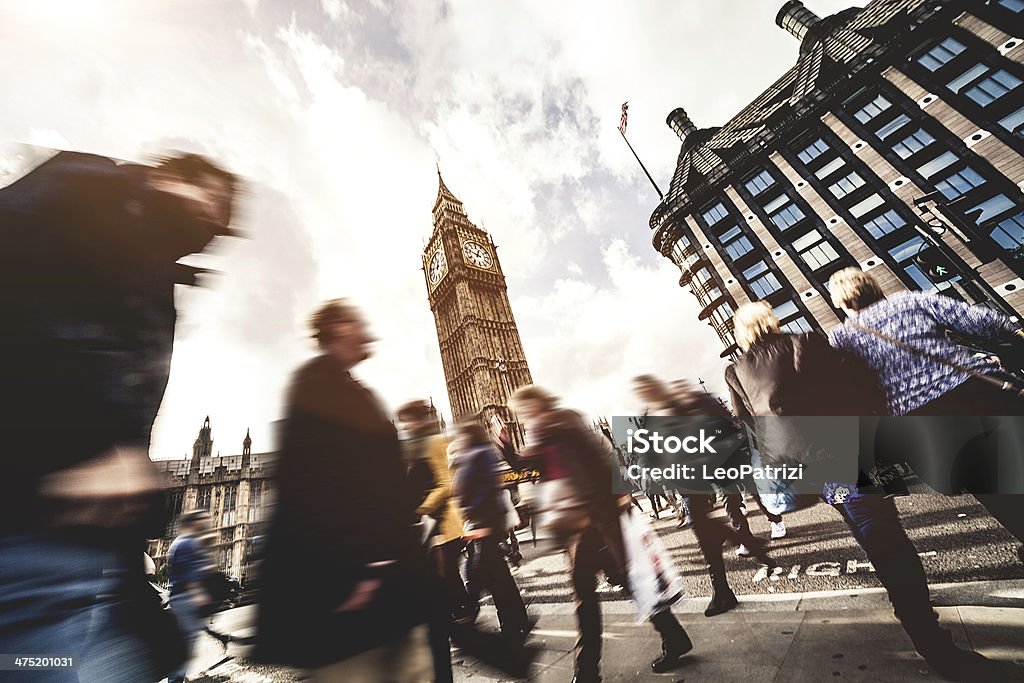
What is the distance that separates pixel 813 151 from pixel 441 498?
34769 mm

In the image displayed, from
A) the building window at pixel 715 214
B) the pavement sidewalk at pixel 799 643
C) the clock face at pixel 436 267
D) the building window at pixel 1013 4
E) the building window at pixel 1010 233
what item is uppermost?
the clock face at pixel 436 267

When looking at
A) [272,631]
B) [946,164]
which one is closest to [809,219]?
[946,164]

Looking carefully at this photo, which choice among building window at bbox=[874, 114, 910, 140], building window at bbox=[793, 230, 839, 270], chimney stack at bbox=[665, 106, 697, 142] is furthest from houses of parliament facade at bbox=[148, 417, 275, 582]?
building window at bbox=[874, 114, 910, 140]

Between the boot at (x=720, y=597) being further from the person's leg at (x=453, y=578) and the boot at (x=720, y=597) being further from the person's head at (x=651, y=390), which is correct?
the person's leg at (x=453, y=578)

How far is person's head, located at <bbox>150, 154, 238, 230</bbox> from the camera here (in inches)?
56.7

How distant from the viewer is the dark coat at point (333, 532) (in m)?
1.18

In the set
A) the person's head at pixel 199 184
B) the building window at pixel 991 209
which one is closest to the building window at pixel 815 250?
the building window at pixel 991 209

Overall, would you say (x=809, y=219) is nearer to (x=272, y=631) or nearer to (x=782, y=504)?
(x=782, y=504)

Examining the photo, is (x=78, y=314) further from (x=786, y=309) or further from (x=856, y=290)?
(x=786, y=309)

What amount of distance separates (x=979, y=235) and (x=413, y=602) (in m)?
30.7

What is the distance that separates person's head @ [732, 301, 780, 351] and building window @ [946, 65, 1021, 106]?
31.5m

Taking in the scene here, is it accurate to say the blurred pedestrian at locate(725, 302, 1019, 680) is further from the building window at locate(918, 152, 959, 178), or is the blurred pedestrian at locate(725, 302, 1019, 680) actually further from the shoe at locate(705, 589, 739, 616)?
the building window at locate(918, 152, 959, 178)

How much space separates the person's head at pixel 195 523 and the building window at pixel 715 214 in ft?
112

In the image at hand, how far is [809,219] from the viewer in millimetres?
25625
